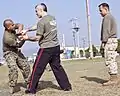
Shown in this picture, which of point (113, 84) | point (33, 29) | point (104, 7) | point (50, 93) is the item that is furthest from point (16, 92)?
point (104, 7)

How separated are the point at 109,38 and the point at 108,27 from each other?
29 cm

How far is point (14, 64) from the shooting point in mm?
8781

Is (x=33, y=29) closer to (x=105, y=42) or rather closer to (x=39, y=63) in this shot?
(x=39, y=63)

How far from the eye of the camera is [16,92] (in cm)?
900

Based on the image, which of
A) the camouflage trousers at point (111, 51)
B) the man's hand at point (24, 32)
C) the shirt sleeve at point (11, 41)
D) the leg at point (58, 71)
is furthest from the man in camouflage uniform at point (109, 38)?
the shirt sleeve at point (11, 41)

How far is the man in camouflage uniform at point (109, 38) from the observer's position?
877 cm

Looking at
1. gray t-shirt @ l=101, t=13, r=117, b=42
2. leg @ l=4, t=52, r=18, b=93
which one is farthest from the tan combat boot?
leg @ l=4, t=52, r=18, b=93

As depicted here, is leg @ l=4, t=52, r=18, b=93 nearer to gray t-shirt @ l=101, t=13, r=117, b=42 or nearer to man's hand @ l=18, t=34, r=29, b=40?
man's hand @ l=18, t=34, r=29, b=40

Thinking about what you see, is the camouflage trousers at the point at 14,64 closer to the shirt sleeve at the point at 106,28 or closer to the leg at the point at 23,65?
the leg at the point at 23,65

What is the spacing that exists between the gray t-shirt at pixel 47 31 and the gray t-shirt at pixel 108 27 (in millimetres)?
1298

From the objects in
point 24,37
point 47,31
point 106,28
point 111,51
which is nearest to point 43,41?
point 47,31

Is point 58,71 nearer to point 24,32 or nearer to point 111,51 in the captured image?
point 24,32

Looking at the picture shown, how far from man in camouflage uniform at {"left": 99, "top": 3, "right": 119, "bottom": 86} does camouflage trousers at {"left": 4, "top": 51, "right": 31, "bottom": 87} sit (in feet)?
6.82

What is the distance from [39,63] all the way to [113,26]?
2099 mm
